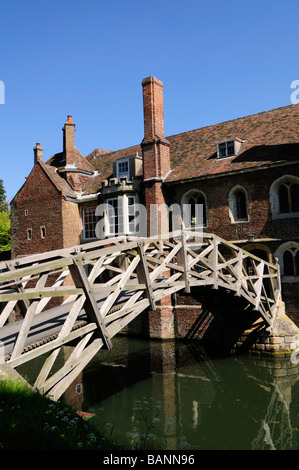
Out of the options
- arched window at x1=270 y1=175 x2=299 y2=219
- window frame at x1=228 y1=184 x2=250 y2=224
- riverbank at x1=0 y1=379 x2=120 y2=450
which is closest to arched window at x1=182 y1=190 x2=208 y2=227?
window frame at x1=228 y1=184 x2=250 y2=224

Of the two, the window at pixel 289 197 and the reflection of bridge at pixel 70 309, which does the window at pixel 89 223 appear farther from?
the reflection of bridge at pixel 70 309

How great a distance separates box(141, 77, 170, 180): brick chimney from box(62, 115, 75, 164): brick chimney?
6.41 metres

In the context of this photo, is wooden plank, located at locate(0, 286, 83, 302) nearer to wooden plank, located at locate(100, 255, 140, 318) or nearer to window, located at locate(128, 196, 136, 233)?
wooden plank, located at locate(100, 255, 140, 318)

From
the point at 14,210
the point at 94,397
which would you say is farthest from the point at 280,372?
the point at 14,210

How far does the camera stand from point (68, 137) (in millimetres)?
25219

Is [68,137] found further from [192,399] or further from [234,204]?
[192,399]

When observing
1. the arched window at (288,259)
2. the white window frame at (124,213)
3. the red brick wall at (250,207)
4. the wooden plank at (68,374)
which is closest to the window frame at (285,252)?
the arched window at (288,259)

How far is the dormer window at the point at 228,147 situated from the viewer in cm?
1914

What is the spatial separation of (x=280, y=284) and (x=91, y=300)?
1151 centimetres

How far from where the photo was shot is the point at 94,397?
1162 cm

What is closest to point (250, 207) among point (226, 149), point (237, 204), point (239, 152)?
point (237, 204)

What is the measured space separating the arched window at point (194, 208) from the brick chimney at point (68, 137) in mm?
9088

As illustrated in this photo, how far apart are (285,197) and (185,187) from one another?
4986mm
